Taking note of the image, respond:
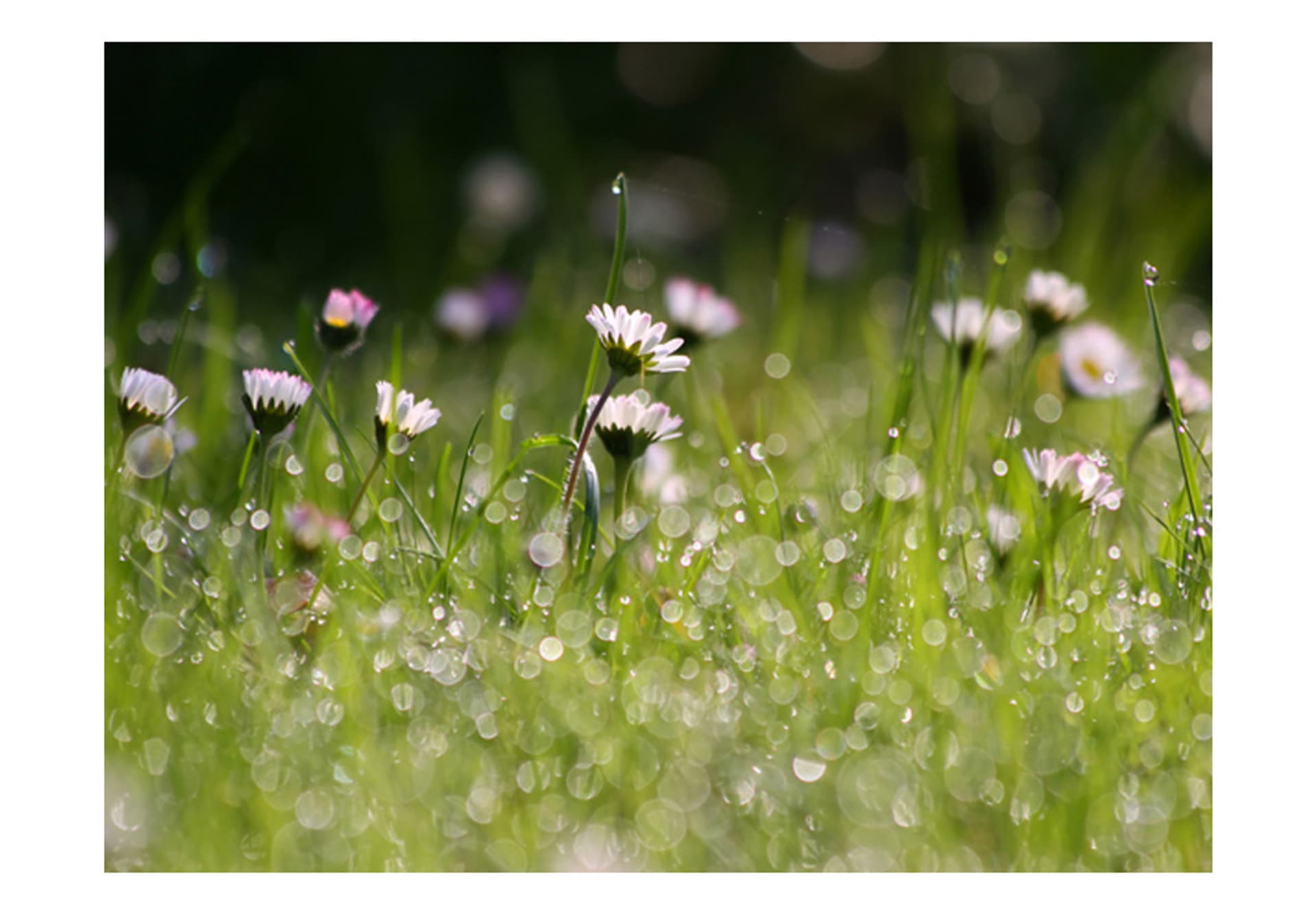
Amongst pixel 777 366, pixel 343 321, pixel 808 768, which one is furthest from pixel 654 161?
pixel 808 768

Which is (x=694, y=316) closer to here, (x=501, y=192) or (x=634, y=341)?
(x=634, y=341)

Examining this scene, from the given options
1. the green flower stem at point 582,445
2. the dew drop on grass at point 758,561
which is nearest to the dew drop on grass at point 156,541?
the green flower stem at point 582,445

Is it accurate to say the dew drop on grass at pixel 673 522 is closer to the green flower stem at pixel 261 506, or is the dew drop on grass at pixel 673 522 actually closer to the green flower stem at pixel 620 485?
the green flower stem at pixel 620 485

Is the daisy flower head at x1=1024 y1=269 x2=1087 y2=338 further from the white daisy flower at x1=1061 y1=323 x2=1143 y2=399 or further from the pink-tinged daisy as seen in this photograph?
the pink-tinged daisy

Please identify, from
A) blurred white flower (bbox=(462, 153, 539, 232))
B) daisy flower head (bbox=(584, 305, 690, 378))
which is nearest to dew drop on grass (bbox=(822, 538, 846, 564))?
daisy flower head (bbox=(584, 305, 690, 378))

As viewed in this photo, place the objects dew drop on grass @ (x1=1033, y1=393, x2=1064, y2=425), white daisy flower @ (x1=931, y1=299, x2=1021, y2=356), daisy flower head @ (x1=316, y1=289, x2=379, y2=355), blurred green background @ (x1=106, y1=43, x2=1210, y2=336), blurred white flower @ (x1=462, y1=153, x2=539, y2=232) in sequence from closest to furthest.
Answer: daisy flower head @ (x1=316, y1=289, x2=379, y2=355)
white daisy flower @ (x1=931, y1=299, x2=1021, y2=356)
dew drop on grass @ (x1=1033, y1=393, x2=1064, y2=425)
blurred green background @ (x1=106, y1=43, x2=1210, y2=336)
blurred white flower @ (x1=462, y1=153, x2=539, y2=232)
